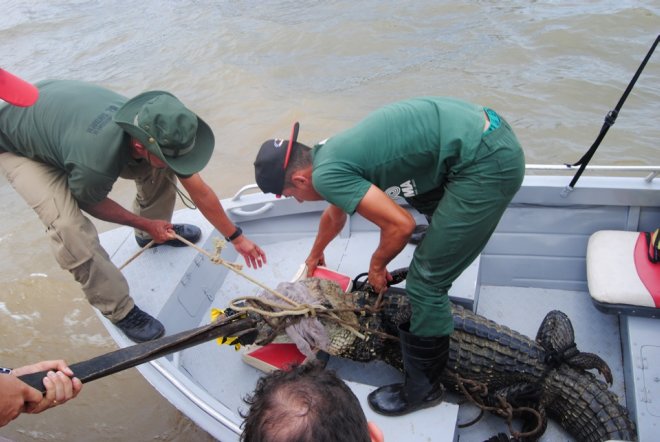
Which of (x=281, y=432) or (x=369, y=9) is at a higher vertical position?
(x=281, y=432)

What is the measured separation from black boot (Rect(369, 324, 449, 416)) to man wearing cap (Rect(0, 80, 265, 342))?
4.48 ft

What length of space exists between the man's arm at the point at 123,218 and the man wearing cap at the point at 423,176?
3.63ft

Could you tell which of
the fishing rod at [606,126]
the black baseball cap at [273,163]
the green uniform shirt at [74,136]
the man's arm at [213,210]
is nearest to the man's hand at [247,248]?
the man's arm at [213,210]

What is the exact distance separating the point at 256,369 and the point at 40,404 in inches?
62.6

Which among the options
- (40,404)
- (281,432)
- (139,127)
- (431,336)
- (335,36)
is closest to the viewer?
(281,432)

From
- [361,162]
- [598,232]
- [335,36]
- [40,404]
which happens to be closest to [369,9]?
[335,36]

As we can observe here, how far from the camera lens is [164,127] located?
260 cm

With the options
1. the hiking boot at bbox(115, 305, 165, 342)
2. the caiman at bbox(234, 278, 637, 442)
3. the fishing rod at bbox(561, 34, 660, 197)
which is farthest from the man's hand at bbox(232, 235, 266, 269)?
the fishing rod at bbox(561, 34, 660, 197)

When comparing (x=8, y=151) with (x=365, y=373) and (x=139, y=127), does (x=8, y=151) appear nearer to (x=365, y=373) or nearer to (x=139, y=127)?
(x=139, y=127)

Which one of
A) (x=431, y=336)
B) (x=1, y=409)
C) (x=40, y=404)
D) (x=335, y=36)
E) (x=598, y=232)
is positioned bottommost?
(x=335, y=36)

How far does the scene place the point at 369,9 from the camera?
33.8 feet

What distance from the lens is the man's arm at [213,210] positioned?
2996 millimetres

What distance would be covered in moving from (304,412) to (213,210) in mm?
2195

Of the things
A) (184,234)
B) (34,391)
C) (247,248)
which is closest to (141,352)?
(34,391)
